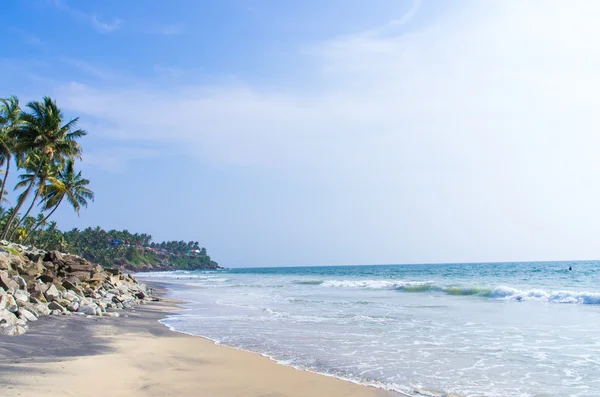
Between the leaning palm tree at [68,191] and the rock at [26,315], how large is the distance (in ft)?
71.3

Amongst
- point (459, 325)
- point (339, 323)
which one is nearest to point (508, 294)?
point (459, 325)

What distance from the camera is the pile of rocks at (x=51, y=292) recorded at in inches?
436

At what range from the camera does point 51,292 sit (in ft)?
45.6

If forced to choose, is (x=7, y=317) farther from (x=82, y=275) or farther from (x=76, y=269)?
(x=76, y=269)

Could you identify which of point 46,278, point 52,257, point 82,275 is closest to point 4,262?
point 46,278

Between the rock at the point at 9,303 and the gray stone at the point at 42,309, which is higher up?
the rock at the point at 9,303

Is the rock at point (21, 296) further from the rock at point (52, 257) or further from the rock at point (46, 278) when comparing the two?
the rock at point (52, 257)

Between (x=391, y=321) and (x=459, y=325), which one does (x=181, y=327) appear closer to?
(x=391, y=321)

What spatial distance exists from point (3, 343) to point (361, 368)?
671 cm

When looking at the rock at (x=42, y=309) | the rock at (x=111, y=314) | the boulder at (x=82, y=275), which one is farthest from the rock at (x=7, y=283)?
the boulder at (x=82, y=275)

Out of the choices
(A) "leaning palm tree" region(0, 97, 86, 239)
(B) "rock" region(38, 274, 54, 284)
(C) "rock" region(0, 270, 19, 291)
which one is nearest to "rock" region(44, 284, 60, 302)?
(C) "rock" region(0, 270, 19, 291)

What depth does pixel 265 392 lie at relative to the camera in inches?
263

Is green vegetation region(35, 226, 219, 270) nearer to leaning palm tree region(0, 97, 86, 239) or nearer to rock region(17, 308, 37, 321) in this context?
leaning palm tree region(0, 97, 86, 239)

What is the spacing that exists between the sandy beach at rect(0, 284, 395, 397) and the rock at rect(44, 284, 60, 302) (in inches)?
107
